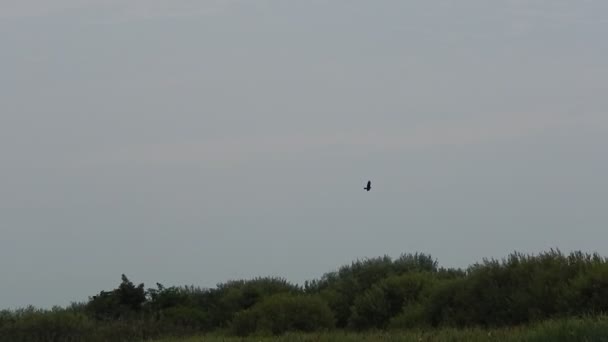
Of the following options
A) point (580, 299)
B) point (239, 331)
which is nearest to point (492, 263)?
point (580, 299)

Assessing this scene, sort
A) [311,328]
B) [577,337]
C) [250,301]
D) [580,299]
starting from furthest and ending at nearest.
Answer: [250,301] < [311,328] < [580,299] < [577,337]

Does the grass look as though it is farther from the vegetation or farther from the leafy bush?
the leafy bush

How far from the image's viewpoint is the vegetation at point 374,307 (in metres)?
19.9

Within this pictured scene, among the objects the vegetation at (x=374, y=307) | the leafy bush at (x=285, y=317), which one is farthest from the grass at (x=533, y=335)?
the leafy bush at (x=285, y=317)

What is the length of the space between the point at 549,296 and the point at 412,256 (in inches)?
558

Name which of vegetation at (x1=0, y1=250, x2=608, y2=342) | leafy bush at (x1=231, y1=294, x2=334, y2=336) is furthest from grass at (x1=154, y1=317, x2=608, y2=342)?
leafy bush at (x1=231, y1=294, x2=334, y2=336)

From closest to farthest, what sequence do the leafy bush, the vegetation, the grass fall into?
the grass < the vegetation < the leafy bush

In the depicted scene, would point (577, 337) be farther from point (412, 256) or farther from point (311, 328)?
point (412, 256)

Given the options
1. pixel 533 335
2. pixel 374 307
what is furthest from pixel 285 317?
pixel 533 335

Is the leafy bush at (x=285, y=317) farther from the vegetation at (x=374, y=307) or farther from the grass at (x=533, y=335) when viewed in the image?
the grass at (x=533, y=335)

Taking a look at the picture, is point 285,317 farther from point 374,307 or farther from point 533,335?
point 533,335

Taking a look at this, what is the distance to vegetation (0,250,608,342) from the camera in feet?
65.4

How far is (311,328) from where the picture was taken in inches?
1025

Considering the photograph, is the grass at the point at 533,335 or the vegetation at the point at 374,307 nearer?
the grass at the point at 533,335
